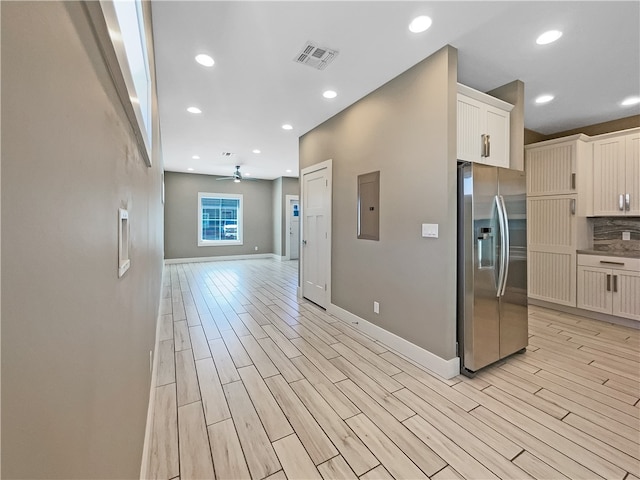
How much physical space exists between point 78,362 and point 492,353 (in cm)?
286

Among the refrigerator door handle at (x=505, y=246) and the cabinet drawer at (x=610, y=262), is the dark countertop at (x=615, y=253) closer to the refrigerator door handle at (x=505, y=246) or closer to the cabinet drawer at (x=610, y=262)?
the cabinet drawer at (x=610, y=262)

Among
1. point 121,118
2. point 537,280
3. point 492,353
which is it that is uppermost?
point 121,118

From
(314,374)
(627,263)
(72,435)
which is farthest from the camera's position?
(627,263)

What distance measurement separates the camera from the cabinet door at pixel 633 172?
3494 mm

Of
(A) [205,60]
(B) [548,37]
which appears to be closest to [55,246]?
(A) [205,60]

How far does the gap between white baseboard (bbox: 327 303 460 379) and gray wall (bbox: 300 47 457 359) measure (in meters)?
0.05

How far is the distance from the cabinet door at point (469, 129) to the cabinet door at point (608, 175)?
8.44 feet

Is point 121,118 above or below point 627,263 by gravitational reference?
above

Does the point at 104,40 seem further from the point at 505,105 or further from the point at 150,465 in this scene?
the point at 505,105

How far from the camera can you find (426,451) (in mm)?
1546

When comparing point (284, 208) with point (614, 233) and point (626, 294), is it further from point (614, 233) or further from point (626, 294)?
point (626, 294)

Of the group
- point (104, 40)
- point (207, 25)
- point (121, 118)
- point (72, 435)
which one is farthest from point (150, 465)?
point (207, 25)

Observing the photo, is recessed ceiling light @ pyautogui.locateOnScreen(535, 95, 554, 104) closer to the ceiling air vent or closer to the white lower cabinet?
the white lower cabinet

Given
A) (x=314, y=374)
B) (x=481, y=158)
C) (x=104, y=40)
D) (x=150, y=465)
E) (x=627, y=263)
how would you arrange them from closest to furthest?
(x=104, y=40) → (x=150, y=465) → (x=314, y=374) → (x=481, y=158) → (x=627, y=263)
